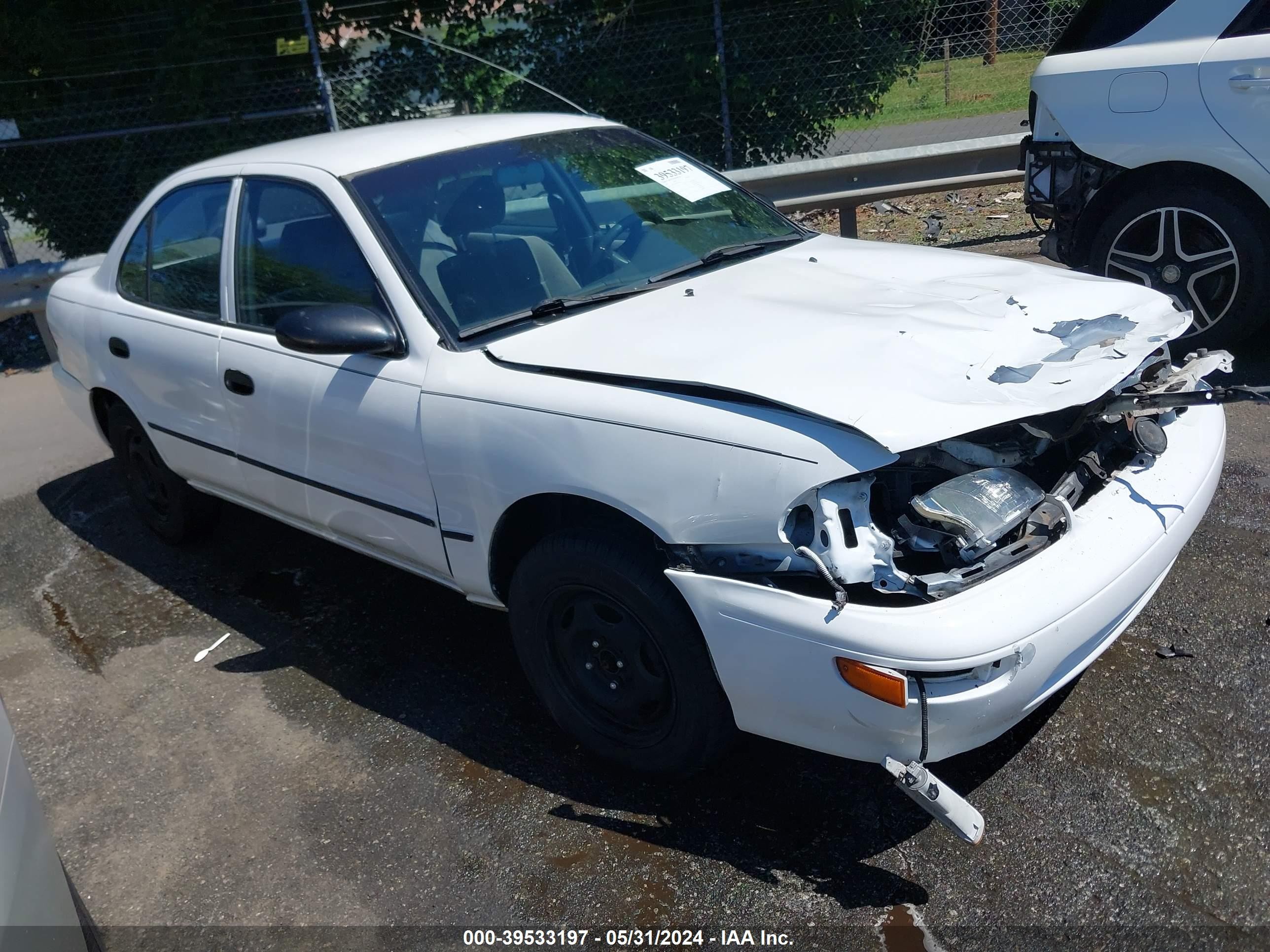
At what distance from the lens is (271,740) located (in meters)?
3.62

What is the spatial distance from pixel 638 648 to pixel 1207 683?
5.76 feet

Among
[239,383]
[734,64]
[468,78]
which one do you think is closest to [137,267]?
[239,383]

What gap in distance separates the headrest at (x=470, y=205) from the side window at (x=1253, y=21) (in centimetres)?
372

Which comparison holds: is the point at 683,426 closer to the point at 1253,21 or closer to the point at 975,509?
the point at 975,509

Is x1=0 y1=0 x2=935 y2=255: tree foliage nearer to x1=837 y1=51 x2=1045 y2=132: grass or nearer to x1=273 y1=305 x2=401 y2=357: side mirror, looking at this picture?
x1=837 y1=51 x2=1045 y2=132: grass

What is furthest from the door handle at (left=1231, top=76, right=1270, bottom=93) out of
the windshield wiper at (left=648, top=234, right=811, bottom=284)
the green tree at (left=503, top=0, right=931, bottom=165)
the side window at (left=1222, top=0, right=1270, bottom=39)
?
the green tree at (left=503, top=0, right=931, bottom=165)

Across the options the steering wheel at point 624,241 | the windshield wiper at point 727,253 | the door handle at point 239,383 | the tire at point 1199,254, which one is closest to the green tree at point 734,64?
the tire at point 1199,254

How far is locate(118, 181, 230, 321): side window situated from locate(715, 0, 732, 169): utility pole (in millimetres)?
5381

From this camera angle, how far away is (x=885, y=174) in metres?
8.18

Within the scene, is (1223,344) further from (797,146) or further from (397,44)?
(397,44)

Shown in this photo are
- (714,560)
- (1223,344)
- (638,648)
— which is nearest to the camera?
(714,560)

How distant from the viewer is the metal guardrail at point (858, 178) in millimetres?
8039

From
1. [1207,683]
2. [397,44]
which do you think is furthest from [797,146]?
[1207,683]

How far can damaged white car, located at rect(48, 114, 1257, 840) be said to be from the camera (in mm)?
2537
